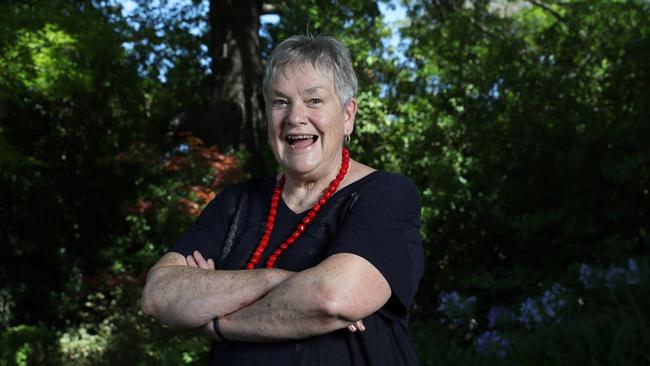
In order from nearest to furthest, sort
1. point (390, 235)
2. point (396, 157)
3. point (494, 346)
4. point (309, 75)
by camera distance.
Answer: point (390, 235) → point (309, 75) → point (494, 346) → point (396, 157)

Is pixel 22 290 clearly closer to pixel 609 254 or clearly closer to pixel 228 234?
pixel 609 254

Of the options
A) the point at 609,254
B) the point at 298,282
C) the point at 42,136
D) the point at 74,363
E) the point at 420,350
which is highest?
the point at 42,136

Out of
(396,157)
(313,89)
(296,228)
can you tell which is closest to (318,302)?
(296,228)

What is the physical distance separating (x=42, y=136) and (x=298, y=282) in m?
11.2

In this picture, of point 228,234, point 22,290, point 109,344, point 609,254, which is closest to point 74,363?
point 109,344

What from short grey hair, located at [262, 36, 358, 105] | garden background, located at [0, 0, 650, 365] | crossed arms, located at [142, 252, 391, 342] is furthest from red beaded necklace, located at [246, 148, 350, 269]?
garden background, located at [0, 0, 650, 365]

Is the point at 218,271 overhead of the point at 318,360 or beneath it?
overhead

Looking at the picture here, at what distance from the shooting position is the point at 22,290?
11.6 metres

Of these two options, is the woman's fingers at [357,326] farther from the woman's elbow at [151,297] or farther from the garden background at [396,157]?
the garden background at [396,157]

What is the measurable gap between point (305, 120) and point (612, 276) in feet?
13.1

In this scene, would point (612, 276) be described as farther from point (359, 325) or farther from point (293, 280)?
point (293, 280)

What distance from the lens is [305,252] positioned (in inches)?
85.9

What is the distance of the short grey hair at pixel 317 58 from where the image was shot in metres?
2.22

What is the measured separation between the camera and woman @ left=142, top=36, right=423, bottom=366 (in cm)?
200
